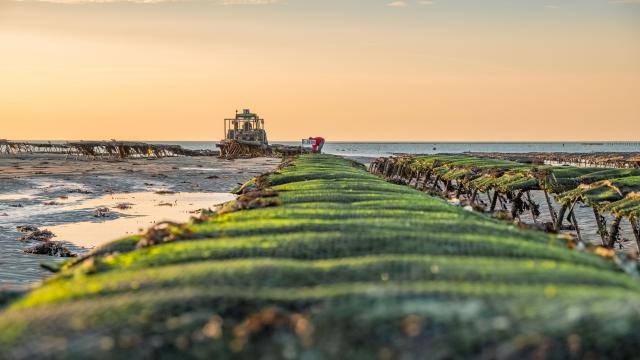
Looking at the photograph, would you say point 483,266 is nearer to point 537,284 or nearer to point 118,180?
point 537,284

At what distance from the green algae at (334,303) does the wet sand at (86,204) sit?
24.3 feet

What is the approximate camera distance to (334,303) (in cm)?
382

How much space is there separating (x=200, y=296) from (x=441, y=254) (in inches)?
91.7

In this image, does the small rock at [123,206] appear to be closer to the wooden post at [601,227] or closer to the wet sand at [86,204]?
the wet sand at [86,204]

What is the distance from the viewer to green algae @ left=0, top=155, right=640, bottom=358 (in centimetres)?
347

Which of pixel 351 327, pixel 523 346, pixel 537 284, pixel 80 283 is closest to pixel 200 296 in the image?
pixel 351 327

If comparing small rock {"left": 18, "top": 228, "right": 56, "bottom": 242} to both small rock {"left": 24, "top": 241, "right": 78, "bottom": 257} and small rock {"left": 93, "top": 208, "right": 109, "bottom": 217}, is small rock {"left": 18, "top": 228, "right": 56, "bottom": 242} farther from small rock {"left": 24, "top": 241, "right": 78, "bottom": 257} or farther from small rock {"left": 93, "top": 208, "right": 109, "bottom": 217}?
small rock {"left": 93, "top": 208, "right": 109, "bottom": 217}

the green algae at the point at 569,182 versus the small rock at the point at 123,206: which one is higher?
the green algae at the point at 569,182

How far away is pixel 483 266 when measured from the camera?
4.82m

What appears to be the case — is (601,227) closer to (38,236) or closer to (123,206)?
(38,236)

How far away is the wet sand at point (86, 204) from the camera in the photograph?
14671mm

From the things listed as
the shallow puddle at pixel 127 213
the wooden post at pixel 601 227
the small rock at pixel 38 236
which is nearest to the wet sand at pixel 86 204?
the shallow puddle at pixel 127 213

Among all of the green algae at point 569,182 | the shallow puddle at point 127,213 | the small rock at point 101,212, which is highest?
the green algae at point 569,182

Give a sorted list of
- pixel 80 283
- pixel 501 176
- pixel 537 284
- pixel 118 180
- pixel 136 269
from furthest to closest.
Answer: pixel 118 180 → pixel 501 176 → pixel 136 269 → pixel 80 283 → pixel 537 284
